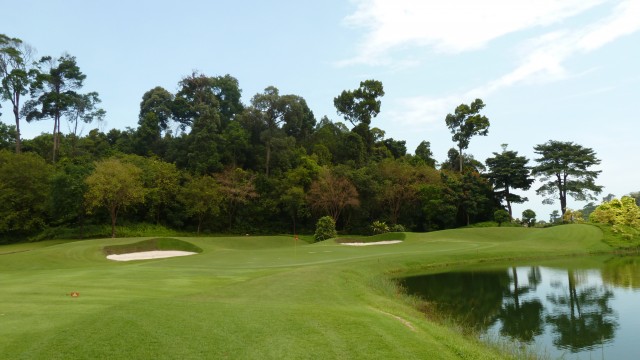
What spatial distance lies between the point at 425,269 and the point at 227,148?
3804 cm

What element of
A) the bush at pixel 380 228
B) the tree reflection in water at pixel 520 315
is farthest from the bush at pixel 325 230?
the tree reflection in water at pixel 520 315

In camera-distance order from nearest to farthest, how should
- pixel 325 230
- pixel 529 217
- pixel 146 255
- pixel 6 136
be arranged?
1. pixel 146 255
2. pixel 325 230
3. pixel 529 217
4. pixel 6 136

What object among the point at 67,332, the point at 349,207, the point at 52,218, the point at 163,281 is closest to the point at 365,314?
the point at 67,332

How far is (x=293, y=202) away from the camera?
54.9 m

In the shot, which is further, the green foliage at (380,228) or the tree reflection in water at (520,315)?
the green foliage at (380,228)

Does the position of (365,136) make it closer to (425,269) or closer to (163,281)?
(425,269)

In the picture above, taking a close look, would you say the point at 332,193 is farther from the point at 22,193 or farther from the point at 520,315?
the point at 520,315

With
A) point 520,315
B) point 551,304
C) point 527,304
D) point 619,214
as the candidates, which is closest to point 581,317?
point 520,315

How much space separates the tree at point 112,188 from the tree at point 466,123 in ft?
169

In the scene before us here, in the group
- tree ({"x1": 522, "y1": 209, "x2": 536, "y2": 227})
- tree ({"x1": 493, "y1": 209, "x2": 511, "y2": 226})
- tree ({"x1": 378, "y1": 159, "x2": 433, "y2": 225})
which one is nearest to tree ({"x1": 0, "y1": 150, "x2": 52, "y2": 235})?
tree ({"x1": 378, "y1": 159, "x2": 433, "y2": 225})

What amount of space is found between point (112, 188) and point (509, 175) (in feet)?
176

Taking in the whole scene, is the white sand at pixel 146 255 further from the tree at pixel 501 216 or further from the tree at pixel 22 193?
the tree at pixel 501 216

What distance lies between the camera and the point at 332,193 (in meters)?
53.1

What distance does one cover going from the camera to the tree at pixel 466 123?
71.2 meters
